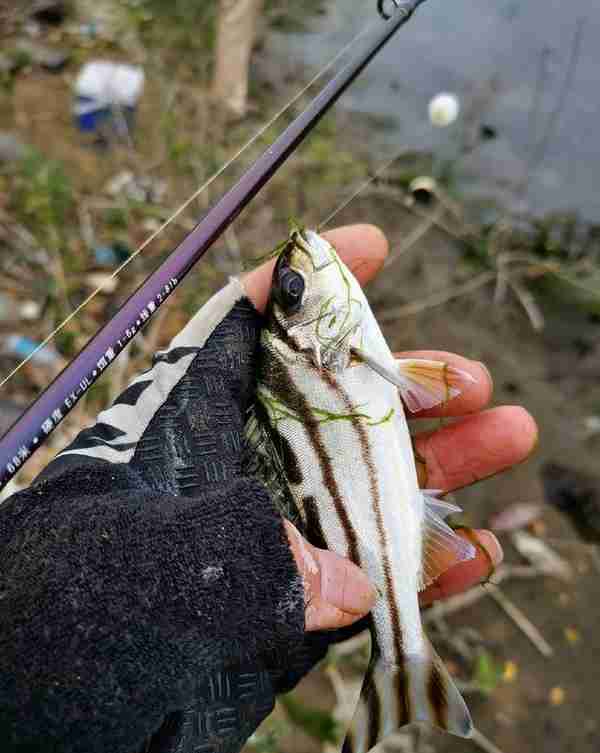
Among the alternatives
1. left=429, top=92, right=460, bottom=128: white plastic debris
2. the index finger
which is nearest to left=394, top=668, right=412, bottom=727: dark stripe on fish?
the index finger

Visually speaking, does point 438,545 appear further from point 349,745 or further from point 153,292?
point 153,292

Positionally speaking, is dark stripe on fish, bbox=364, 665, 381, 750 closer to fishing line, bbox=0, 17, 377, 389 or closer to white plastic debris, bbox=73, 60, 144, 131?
fishing line, bbox=0, 17, 377, 389

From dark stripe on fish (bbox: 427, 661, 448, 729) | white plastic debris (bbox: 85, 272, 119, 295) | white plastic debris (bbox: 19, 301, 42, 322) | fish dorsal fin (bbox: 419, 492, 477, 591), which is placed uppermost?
white plastic debris (bbox: 85, 272, 119, 295)

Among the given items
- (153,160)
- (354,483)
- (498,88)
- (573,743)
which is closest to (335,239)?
(354,483)

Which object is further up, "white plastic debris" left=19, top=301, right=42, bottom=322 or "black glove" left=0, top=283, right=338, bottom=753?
"white plastic debris" left=19, top=301, right=42, bottom=322

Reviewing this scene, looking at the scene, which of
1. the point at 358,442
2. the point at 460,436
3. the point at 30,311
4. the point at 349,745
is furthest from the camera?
the point at 30,311

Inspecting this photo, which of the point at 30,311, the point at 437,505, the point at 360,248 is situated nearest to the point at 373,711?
the point at 437,505

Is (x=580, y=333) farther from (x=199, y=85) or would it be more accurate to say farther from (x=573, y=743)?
(x=199, y=85)

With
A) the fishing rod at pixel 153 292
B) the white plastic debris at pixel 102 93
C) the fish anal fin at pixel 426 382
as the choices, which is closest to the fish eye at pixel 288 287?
the fishing rod at pixel 153 292
